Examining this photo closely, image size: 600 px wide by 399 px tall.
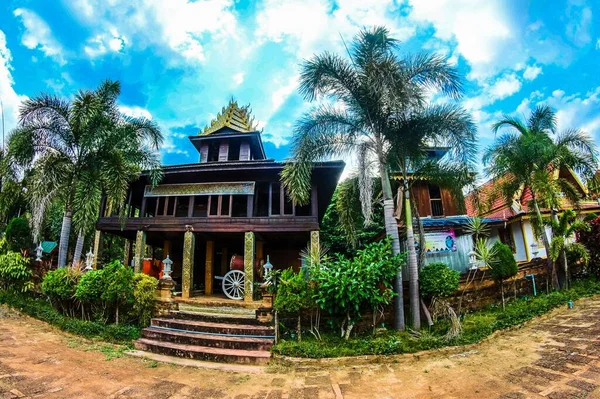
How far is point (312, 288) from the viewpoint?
25.5ft

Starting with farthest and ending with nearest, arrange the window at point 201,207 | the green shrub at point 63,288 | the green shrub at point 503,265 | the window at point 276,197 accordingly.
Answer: the window at point 201,207 → the window at point 276,197 → the green shrub at point 503,265 → the green shrub at point 63,288

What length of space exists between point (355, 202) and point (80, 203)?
9352mm

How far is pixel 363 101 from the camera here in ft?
29.2

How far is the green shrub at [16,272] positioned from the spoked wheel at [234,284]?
6632 mm

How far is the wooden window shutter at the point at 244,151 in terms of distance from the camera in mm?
16295

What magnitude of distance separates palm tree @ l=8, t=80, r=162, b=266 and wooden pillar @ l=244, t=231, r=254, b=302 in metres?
4.68

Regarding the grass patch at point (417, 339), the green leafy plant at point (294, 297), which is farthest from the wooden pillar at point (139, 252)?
the grass patch at point (417, 339)

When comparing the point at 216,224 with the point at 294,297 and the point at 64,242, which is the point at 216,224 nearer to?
the point at 294,297

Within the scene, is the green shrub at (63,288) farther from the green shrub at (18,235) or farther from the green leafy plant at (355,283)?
the green leafy plant at (355,283)

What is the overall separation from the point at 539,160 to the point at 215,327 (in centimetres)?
1228

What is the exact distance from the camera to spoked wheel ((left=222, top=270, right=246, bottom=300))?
11281 millimetres

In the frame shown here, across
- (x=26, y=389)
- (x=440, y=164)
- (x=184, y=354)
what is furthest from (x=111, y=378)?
(x=440, y=164)

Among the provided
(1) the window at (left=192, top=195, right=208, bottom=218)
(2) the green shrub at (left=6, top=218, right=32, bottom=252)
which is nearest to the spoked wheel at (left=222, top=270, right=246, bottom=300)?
(1) the window at (left=192, top=195, right=208, bottom=218)

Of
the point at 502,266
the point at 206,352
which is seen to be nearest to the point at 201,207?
the point at 206,352
